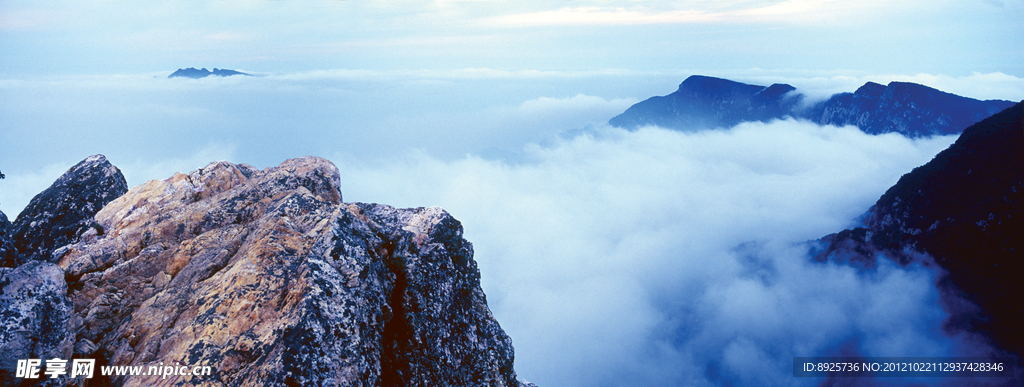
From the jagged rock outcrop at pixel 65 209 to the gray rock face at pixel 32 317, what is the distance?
7.91 m

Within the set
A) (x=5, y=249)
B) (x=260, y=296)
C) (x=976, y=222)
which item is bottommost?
(x=976, y=222)

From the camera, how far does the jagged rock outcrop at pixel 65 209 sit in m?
19.8

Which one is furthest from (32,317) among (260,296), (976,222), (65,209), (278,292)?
(976,222)

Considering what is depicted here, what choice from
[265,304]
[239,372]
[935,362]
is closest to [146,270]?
[265,304]

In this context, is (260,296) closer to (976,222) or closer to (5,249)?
(5,249)

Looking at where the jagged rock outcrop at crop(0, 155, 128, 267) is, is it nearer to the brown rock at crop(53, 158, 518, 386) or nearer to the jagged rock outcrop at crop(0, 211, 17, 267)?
the jagged rock outcrop at crop(0, 211, 17, 267)

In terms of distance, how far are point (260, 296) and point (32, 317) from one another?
15.3 ft

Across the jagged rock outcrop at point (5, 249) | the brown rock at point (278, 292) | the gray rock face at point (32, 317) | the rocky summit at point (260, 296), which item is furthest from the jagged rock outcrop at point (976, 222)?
the jagged rock outcrop at point (5, 249)

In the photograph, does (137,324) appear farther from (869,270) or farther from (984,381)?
(869,270)

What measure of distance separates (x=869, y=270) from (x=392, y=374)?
24576 centimetres

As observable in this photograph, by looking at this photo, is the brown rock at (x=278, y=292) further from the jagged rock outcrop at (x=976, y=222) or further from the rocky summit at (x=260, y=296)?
the jagged rock outcrop at (x=976, y=222)

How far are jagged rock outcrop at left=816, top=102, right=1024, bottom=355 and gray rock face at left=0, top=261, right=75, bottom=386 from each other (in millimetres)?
194391

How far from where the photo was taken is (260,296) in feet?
37.7

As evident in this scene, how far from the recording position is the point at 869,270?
195125 millimetres
